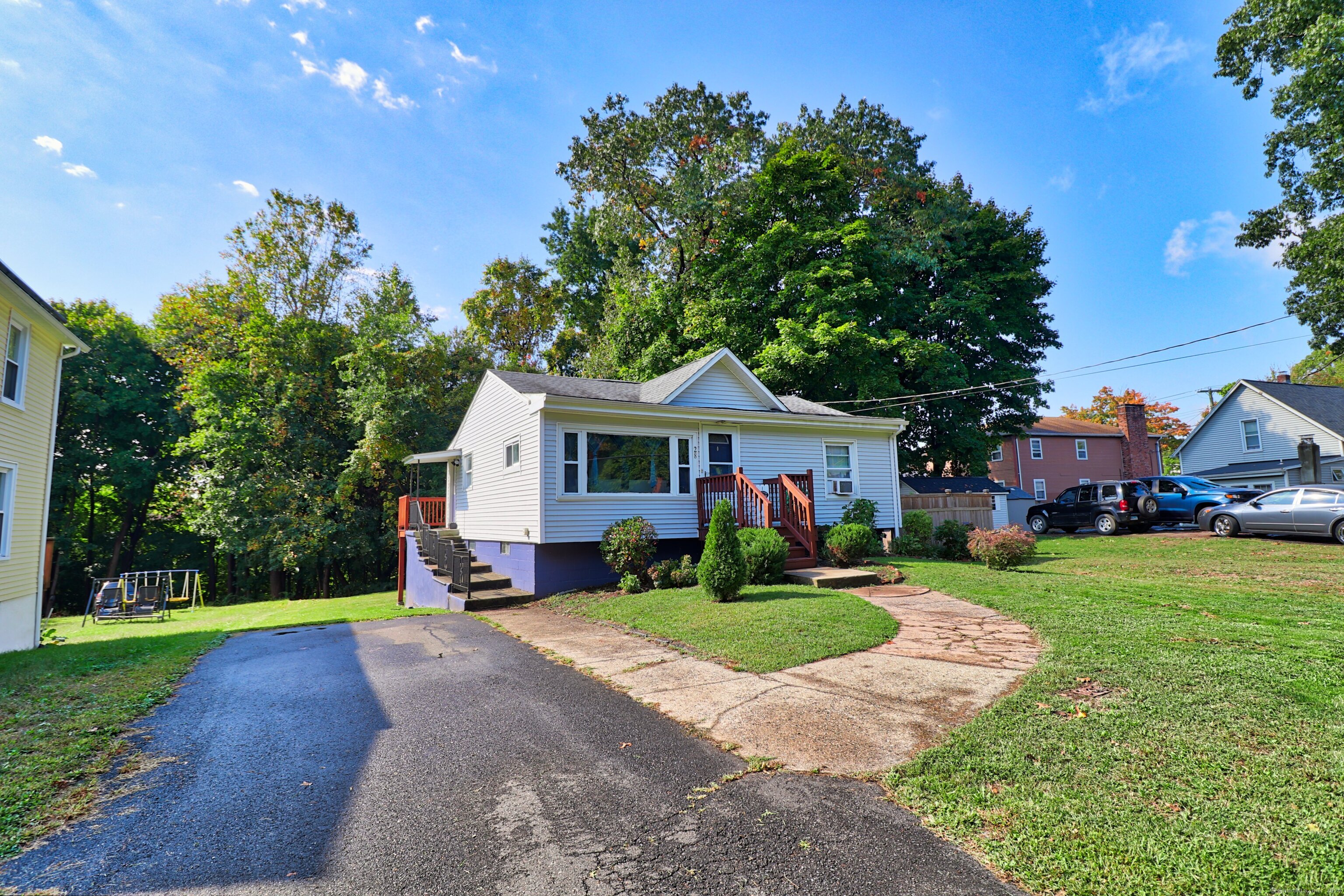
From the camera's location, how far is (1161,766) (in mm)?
3117

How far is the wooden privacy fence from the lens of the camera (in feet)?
61.3

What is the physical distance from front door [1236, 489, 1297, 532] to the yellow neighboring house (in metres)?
24.8

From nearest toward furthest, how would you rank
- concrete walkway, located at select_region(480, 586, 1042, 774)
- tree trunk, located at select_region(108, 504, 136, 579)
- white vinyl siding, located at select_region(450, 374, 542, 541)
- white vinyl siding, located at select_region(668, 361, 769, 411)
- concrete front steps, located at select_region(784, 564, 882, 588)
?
1. concrete walkway, located at select_region(480, 586, 1042, 774)
2. concrete front steps, located at select_region(784, 564, 882, 588)
3. white vinyl siding, located at select_region(450, 374, 542, 541)
4. white vinyl siding, located at select_region(668, 361, 769, 411)
5. tree trunk, located at select_region(108, 504, 136, 579)

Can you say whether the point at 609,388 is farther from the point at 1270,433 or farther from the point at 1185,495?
the point at 1270,433

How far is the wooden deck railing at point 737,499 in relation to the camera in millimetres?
11438

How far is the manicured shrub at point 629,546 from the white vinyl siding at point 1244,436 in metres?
31.0

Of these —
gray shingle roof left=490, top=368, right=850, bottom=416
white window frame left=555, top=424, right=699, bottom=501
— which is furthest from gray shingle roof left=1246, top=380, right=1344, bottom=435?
white window frame left=555, top=424, right=699, bottom=501

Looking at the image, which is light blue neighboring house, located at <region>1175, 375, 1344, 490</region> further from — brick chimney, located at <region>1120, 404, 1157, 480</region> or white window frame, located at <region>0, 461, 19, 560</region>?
white window frame, located at <region>0, 461, 19, 560</region>

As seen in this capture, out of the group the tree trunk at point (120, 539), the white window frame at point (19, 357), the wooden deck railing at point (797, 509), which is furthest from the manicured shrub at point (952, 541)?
the tree trunk at point (120, 539)

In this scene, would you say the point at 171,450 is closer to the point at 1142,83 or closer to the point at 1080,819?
the point at 1080,819

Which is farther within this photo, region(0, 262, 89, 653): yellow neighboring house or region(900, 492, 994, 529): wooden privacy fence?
region(900, 492, 994, 529): wooden privacy fence

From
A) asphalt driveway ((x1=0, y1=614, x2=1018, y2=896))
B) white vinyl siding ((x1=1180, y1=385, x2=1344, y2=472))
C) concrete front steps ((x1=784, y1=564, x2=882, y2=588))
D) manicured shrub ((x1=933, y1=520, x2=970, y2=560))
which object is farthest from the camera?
white vinyl siding ((x1=1180, y1=385, x2=1344, y2=472))

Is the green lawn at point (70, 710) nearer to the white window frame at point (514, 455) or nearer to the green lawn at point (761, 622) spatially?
the green lawn at point (761, 622)

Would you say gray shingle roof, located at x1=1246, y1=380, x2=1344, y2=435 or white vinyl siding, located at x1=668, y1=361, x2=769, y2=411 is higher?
gray shingle roof, located at x1=1246, y1=380, x2=1344, y2=435
